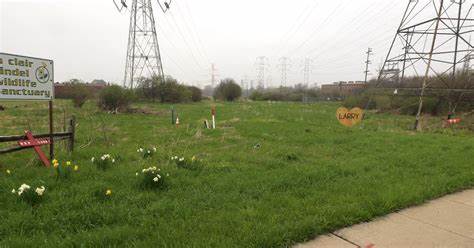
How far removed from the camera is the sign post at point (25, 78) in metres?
5.71

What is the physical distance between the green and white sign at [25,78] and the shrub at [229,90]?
54.7m

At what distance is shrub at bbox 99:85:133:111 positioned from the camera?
81.7ft

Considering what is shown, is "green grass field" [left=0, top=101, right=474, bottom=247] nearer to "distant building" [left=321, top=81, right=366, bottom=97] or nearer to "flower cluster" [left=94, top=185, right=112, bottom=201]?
"flower cluster" [left=94, top=185, right=112, bottom=201]

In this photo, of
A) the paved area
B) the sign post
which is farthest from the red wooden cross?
the paved area

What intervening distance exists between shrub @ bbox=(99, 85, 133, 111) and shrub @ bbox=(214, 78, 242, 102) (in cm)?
3600

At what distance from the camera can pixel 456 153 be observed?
8977mm

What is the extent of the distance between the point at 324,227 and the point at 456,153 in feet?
22.6

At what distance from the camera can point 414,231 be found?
161 inches

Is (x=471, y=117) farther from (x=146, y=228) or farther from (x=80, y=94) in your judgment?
(x=80, y=94)

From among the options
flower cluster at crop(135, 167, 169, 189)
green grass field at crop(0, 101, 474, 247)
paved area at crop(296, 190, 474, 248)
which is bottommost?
paved area at crop(296, 190, 474, 248)

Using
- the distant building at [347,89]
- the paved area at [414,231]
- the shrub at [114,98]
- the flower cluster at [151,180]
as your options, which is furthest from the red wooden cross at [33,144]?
the distant building at [347,89]

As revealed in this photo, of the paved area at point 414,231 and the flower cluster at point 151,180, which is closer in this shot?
the paved area at point 414,231

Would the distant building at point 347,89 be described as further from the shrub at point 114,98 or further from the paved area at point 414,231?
the paved area at point 414,231

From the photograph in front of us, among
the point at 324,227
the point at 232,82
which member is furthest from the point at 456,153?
the point at 232,82
